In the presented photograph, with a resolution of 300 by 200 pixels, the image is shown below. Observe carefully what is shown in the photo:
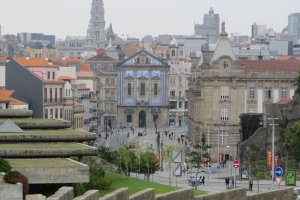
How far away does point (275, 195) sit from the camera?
88.7 feet

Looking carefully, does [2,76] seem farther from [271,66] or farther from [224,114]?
[271,66]

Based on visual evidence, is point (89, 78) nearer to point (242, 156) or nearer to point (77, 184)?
point (242, 156)

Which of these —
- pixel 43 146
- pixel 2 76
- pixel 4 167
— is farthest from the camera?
pixel 2 76

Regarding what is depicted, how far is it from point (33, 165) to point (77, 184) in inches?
41.7

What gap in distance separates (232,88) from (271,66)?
16.4 feet

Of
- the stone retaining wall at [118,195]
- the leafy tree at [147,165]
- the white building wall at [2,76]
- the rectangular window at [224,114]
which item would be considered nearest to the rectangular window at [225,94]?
the rectangular window at [224,114]

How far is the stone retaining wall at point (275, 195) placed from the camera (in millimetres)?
25953

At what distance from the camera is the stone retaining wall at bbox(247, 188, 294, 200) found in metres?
26.0

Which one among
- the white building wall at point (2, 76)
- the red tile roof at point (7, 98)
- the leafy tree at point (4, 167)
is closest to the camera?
the leafy tree at point (4, 167)

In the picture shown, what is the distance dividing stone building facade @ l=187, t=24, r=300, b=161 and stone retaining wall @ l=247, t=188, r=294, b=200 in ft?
330

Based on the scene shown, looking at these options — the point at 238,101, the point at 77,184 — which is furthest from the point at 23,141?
the point at 238,101

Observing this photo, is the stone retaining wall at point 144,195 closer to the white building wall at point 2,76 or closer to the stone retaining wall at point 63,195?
the stone retaining wall at point 63,195

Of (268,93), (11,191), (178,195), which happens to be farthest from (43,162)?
(268,93)

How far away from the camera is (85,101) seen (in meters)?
140
